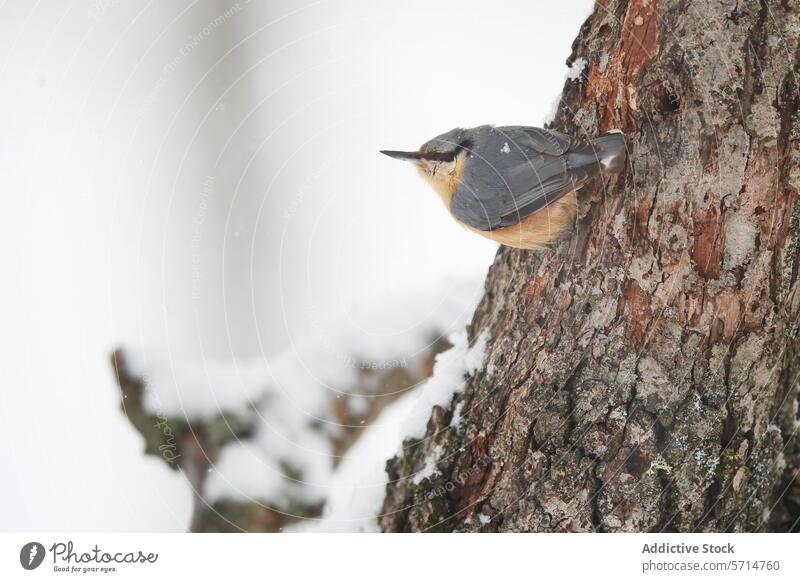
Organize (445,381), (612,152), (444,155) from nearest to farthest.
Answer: (612,152)
(444,155)
(445,381)

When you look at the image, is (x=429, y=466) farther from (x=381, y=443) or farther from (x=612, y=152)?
(x=612, y=152)

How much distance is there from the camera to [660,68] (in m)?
0.95

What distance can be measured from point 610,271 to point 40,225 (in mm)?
1111

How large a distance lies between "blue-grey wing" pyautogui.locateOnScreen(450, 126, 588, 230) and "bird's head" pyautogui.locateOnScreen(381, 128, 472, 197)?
0.05 ft

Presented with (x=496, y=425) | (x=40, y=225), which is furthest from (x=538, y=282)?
(x=40, y=225)

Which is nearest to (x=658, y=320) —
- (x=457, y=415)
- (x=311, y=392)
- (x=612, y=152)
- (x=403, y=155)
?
(x=612, y=152)

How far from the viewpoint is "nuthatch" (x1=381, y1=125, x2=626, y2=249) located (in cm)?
103

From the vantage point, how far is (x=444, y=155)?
112 centimetres

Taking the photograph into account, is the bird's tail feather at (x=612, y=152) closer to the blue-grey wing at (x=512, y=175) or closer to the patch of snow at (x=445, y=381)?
the blue-grey wing at (x=512, y=175)

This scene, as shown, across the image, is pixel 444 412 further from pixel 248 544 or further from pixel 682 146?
pixel 682 146

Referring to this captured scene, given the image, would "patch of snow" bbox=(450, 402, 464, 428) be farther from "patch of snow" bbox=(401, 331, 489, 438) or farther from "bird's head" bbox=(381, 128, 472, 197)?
"bird's head" bbox=(381, 128, 472, 197)

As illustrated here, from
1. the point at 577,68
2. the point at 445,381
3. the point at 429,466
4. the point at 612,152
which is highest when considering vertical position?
the point at 577,68

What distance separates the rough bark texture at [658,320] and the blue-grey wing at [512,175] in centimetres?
6

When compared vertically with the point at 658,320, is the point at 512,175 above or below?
above
